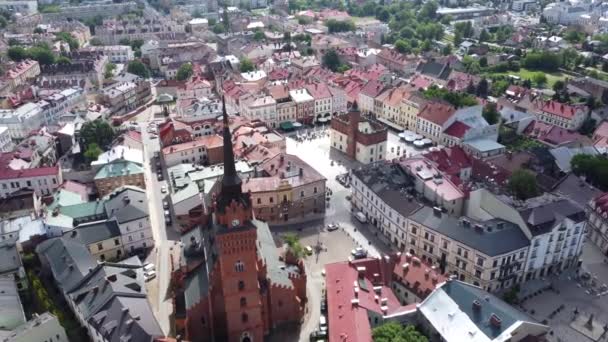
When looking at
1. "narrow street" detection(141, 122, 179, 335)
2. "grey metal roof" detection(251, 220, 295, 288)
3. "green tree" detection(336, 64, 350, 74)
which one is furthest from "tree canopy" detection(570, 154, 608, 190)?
"green tree" detection(336, 64, 350, 74)

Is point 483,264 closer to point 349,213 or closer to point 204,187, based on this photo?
point 349,213

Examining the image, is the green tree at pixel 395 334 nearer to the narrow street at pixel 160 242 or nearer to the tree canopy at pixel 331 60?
the narrow street at pixel 160 242

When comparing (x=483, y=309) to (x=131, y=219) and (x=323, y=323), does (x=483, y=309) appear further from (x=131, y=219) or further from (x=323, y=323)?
(x=131, y=219)

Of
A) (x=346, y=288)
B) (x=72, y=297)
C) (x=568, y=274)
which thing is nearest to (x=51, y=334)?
(x=72, y=297)

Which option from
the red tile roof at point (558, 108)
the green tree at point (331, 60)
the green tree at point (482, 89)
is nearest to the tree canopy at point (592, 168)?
the red tile roof at point (558, 108)

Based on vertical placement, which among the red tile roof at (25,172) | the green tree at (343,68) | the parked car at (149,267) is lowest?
the parked car at (149,267)
